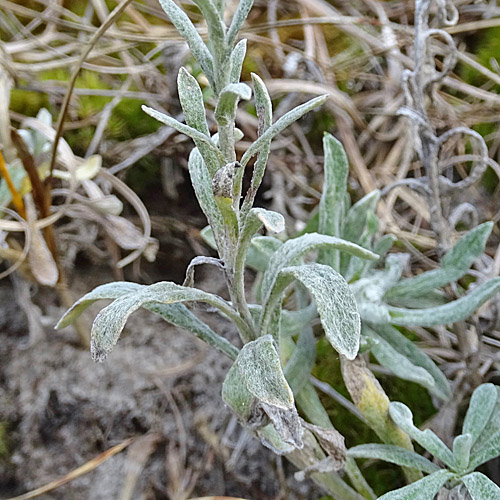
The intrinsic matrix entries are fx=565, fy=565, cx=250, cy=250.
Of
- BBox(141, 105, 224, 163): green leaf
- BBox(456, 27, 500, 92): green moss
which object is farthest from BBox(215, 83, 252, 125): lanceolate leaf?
BBox(456, 27, 500, 92): green moss

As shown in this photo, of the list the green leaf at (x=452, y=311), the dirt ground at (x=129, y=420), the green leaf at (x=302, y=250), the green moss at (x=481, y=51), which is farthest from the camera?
the green moss at (x=481, y=51)

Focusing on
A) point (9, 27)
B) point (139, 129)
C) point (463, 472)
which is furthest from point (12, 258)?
point (463, 472)

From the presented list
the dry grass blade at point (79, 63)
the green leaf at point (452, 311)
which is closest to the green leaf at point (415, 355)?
the green leaf at point (452, 311)

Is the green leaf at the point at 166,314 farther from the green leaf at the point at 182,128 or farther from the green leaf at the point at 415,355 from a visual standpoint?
the green leaf at the point at 415,355

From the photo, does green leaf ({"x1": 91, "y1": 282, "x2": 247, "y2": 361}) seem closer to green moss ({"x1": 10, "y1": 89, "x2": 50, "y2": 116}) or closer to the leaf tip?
the leaf tip

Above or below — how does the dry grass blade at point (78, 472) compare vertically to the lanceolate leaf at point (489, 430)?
below

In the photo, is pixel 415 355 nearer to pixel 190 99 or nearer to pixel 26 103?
pixel 190 99
